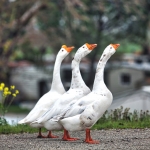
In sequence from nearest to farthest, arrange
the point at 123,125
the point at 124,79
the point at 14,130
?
the point at 123,125
the point at 14,130
the point at 124,79

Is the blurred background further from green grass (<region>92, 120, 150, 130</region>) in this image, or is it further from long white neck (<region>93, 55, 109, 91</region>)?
long white neck (<region>93, 55, 109, 91</region>)

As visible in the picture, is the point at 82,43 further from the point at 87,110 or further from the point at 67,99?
the point at 87,110

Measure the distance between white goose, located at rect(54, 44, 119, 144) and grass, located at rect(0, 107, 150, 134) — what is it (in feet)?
8.80

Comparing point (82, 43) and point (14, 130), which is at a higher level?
point (82, 43)

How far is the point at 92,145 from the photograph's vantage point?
1218 cm

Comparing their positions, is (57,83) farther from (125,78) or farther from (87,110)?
(125,78)

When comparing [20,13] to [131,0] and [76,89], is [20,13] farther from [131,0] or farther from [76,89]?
[76,89]

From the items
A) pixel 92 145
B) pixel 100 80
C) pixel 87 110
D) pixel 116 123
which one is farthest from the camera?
pixel 116 123

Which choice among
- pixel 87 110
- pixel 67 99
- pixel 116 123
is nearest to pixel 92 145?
pixel 87 110

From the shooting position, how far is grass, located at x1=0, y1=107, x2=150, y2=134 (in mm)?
15227

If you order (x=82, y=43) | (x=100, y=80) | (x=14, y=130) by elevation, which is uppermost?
(x=82, y=43)

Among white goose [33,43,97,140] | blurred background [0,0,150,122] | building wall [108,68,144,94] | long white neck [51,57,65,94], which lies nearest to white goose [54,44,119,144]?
white goose [33,43,97,140]

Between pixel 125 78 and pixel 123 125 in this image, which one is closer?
pixel 123 125

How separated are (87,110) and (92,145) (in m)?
0.65
